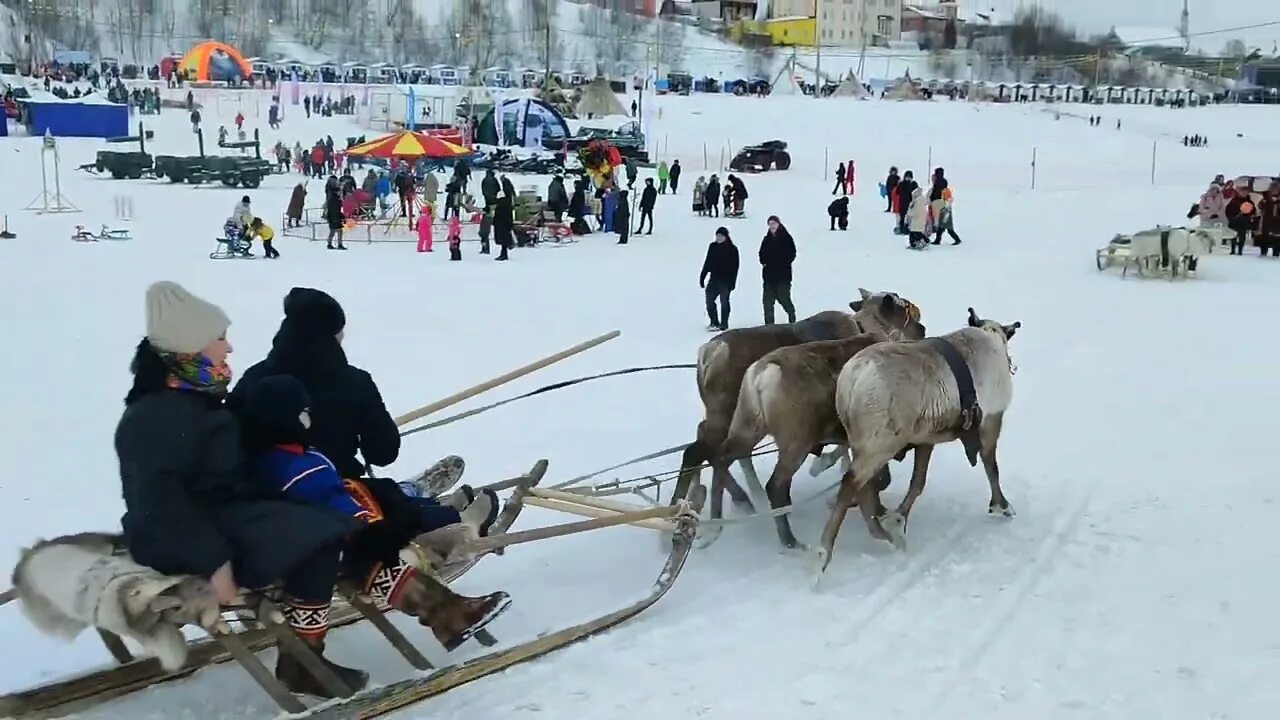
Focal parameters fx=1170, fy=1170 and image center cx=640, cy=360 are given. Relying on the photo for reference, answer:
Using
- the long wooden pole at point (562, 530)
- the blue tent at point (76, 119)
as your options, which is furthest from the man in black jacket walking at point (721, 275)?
the blue tent at point (76, 119)

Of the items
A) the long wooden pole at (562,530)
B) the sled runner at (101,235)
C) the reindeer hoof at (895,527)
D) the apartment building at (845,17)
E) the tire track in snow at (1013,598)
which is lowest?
the tire track in snow at (1013,598)

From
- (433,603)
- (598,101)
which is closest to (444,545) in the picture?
(433,603)

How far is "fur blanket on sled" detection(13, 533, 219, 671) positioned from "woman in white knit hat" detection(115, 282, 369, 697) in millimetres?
89

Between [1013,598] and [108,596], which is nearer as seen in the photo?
[108,596]

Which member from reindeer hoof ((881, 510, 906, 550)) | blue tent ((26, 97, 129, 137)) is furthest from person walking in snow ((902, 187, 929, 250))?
blue tent ((26, 97, 129, 137))

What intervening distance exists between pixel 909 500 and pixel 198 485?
14.0 feet

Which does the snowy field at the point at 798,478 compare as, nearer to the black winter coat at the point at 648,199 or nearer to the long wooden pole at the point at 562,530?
the long wooden pole at the point at 562,530

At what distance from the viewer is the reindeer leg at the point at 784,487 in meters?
6.53

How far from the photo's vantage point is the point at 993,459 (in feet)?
23.5

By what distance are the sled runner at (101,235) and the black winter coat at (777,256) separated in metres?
12.9

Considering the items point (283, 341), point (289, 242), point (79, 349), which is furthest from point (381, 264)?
point (283, 341)

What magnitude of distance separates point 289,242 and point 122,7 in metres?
93.6

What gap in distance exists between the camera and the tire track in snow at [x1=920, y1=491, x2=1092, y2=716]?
489 cm

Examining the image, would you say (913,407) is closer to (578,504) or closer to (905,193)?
(578,504)
